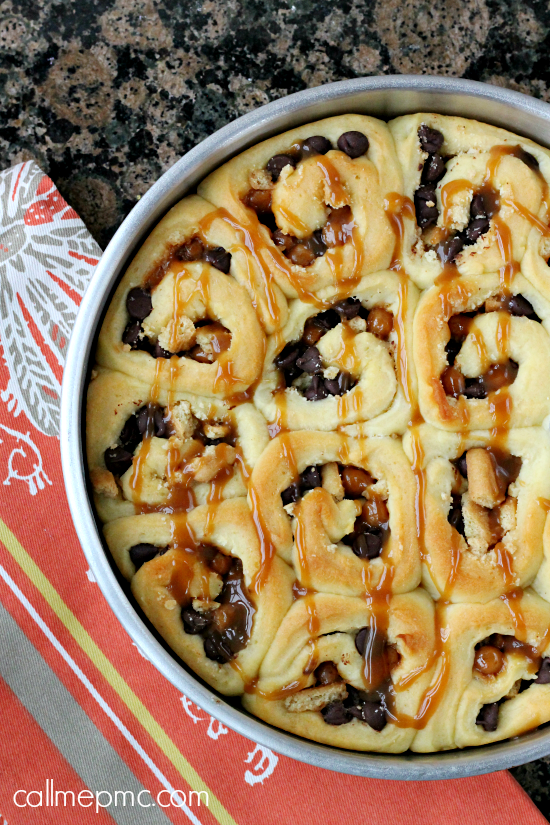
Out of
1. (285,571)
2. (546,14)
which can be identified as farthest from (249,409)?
(546,14)

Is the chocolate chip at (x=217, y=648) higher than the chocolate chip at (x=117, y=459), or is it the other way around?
the chocolate chip at (x=117, y=459)

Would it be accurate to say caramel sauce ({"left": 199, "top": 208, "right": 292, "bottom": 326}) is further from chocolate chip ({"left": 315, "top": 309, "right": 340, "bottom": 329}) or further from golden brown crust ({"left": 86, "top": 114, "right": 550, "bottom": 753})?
chocolate chip ({"left": 315, "top": 309, "right": 340, "bottom": 329})

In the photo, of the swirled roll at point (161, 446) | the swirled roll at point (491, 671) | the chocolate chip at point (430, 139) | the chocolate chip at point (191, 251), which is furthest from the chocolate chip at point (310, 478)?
the chocolate chip at point (430, 139)

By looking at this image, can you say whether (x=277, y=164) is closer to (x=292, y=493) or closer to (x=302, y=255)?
(x=302, y=255)

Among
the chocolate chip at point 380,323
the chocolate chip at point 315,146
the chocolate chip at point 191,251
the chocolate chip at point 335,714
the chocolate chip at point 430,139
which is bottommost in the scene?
the chocolate chip at point 335,714

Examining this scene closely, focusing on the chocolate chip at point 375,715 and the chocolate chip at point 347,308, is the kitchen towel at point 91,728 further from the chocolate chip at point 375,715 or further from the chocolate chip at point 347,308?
the chocolate chip at point 347,308

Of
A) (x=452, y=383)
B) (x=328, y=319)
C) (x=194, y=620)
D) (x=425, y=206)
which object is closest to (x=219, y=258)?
(x=328, y=319)
